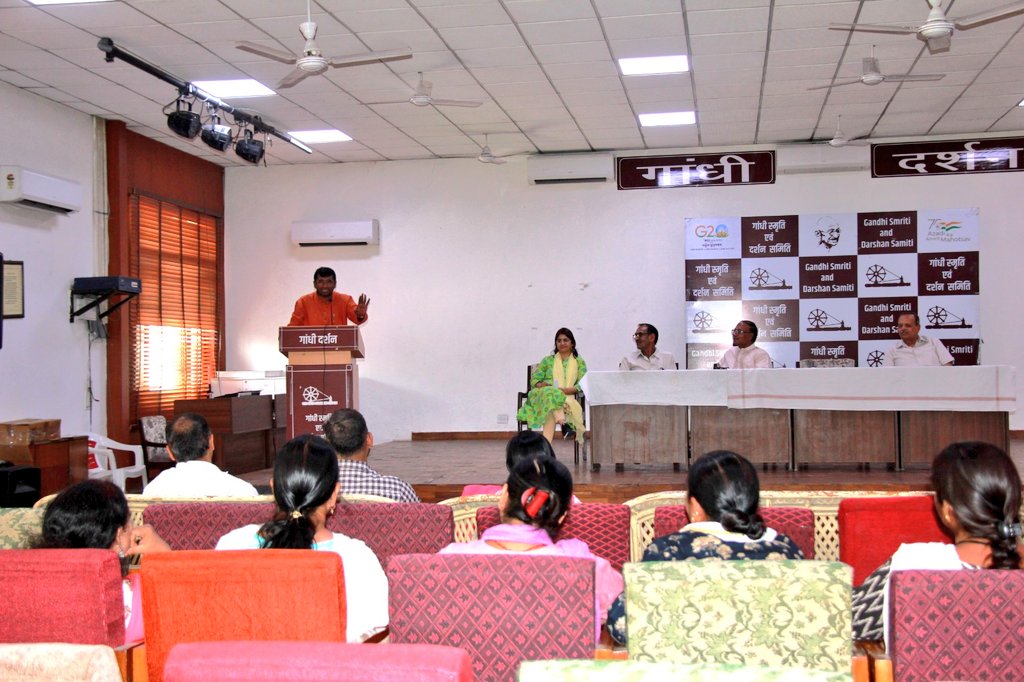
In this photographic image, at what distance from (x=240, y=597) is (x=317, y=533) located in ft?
1.26

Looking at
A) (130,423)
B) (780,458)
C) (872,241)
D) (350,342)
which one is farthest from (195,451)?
(872,241)

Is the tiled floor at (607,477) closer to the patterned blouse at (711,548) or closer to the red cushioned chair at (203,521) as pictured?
the red cushioned chair at (203,521)

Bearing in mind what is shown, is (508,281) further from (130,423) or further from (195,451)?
(195,451)

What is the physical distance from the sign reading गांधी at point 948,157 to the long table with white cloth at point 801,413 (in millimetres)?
3610

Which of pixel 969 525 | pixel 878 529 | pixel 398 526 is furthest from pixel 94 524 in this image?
pixel 878 529

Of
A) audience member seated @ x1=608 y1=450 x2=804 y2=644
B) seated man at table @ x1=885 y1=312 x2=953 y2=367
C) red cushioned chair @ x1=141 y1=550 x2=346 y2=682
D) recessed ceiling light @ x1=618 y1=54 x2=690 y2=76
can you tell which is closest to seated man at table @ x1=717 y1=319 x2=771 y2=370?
seated man at table @ x1=885 y1=312 x2=953 y2=367

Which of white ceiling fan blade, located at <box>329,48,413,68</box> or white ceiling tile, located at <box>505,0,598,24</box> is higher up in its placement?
white ceiling tile, located at <box>505,0,598,24</box>

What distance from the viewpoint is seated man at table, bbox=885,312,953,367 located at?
7094 millimetres

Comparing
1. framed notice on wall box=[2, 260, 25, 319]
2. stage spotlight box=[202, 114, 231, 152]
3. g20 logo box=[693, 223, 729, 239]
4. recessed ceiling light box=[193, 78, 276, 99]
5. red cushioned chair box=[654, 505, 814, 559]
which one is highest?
recessed ceiling light box=[193, 78, 276, 99]

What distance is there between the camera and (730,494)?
6.98ft

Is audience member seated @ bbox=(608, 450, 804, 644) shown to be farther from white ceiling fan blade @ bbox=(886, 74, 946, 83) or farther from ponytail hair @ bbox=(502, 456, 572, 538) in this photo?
white ceiling fan blade @ bbox=(886, 74, 946, 83)

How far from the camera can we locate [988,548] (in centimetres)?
193

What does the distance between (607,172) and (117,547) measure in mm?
8035

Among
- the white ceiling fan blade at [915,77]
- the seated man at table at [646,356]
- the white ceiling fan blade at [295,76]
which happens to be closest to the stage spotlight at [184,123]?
the white ceiling fan blade at [295,76]
